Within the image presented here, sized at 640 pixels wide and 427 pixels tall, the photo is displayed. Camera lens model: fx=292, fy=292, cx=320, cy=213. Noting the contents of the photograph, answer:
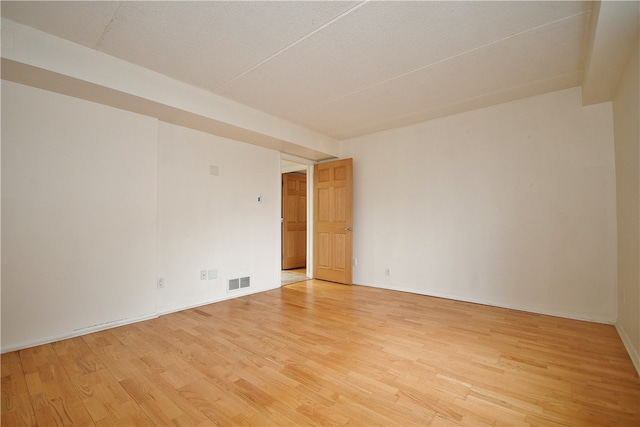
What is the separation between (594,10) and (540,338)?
2605 millimetres

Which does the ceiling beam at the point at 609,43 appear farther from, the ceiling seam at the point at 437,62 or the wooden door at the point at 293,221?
the wooden door at the point at 293,221

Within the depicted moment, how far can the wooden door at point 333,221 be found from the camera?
4.88 m

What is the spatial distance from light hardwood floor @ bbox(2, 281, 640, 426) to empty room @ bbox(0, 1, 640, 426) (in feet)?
0.06

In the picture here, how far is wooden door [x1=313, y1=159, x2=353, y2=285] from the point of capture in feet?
16.0

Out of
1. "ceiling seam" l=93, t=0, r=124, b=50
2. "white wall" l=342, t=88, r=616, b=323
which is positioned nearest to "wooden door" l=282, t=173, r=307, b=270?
"white wall" l=342, t=88, r=616, b=323

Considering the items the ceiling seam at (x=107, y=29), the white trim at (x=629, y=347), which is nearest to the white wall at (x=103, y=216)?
the ceiling seam at (x=107, y=29)

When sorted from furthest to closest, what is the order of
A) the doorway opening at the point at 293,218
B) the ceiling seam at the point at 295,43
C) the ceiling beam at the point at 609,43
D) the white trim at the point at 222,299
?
the doorway opening at the point at 293,218 → the white trim at the point at 222,299 → the ceiling seam at the point at 295,43 → the ceiling beam at the point at 609,43

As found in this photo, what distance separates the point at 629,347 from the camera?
2336 millimetres

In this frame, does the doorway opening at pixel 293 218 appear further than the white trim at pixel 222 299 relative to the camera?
Yes

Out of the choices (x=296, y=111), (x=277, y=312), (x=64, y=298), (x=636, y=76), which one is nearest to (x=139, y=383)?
(x=64, y=298)

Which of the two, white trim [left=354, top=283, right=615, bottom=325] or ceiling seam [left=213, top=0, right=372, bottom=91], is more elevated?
ceiling seam [left=213, top=0, right=372, bottom=91]

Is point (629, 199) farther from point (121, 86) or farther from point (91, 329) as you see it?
point (91, 329)

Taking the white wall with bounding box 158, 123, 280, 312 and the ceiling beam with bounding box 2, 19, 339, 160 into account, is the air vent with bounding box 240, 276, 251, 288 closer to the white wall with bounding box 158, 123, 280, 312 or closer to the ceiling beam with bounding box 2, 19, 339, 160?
the white wall with bounding box 158, 123, 280, 312

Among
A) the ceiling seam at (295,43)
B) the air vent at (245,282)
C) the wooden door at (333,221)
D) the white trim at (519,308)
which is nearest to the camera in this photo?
the ceiling seam at (295,43)
